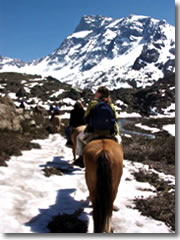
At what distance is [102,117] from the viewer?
22.1 ft

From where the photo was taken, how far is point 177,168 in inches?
270

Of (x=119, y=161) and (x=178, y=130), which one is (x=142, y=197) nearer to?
(x=178, y=130)

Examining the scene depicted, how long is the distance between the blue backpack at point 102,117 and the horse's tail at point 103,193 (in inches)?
63.6

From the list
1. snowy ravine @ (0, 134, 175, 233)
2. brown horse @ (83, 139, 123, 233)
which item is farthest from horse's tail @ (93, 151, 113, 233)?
snowy ravine @ (0, 134, 175, 233)

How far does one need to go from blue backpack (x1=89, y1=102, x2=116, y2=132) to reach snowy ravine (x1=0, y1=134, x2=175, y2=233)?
81.7 inches

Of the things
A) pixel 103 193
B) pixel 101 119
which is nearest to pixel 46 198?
pixel 101 119

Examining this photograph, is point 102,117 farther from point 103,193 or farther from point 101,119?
point 103,193

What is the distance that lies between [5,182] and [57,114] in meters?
19.2

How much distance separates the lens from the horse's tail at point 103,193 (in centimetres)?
512

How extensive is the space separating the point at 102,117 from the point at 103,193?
2114 mm

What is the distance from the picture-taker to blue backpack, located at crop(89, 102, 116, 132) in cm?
674

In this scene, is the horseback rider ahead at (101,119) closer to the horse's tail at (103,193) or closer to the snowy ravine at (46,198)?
the horse's tail at (103,193)

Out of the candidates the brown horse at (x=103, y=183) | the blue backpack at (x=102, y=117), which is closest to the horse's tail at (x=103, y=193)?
the brown horse at (x=103, y=183)

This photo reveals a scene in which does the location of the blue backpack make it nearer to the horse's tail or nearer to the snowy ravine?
the horse's tail
